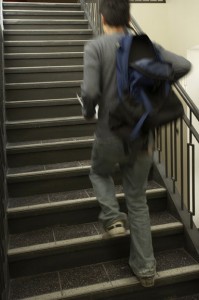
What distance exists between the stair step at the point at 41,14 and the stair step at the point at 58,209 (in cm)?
294

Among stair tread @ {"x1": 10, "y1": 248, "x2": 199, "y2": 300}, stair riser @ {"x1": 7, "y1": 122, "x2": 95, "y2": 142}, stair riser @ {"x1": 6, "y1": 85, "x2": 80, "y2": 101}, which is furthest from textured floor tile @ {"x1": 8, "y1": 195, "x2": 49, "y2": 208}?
stair riser @ {"x1": 6, "y1": 85, "x2": 80, "y2": 101}

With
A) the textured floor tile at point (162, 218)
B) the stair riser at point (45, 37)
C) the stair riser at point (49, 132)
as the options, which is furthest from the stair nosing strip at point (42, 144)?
the stair riser at point (45, 37)

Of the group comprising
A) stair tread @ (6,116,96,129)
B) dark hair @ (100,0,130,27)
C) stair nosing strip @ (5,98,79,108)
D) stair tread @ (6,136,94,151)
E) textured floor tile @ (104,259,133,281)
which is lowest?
textured floor tile @ (104,259,133,281)

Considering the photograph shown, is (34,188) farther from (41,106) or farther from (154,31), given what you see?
(154,31)

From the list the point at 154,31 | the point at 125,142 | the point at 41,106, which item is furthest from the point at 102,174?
the point at 154,31

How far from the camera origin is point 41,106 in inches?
128

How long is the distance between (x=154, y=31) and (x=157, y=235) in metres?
3.76

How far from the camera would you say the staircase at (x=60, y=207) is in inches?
80.5

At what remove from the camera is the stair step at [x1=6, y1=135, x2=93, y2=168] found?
2.80 metres

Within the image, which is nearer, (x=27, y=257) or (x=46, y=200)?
(x=27, y=257)

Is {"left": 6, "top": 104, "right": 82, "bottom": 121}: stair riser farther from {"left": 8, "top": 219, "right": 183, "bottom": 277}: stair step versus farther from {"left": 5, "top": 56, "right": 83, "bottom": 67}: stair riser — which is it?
{"left": 8, "top": 219, "right": 183, "bottom": 277}: stair step

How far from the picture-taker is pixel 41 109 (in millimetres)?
3254

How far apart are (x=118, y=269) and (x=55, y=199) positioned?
73 cm

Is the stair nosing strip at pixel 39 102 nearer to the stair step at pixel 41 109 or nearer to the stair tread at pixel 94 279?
the stair step at pixel 41 109
